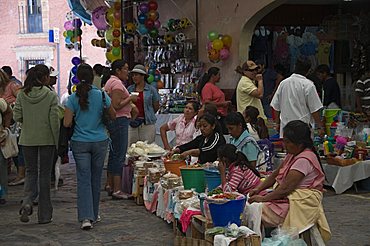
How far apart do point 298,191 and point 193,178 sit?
5.30ft

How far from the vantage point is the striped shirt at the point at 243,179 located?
6312 mm

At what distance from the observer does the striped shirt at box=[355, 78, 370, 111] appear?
1212cm

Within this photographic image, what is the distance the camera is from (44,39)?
33625mm

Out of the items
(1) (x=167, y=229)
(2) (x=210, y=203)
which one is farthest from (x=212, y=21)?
(2) (x=210, y=203)

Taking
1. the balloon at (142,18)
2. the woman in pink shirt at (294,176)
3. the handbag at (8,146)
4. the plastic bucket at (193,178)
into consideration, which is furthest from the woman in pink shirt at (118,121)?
the balloon at (142,18)

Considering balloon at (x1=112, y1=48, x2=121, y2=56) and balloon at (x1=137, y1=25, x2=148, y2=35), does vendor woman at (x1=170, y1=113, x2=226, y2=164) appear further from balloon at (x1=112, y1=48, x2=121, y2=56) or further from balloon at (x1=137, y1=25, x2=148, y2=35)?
balloon at (x1=112, y1=48, x2=121, y2=56)

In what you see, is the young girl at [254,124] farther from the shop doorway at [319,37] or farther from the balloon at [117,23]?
the balloon at [117,23]

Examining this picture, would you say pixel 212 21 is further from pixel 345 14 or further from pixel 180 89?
pixel 345 14

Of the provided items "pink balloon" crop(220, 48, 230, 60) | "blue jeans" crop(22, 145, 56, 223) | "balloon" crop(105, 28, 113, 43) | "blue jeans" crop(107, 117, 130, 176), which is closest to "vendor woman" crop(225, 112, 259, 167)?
"blue jeans" crop(22, 145, 56, 223)

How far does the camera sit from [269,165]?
842 cm

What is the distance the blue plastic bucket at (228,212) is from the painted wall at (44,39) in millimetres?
27130

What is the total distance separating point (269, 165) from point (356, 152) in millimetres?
1840

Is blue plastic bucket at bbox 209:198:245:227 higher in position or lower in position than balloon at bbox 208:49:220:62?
lower

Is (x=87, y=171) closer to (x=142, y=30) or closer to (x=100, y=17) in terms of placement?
(x=142, y=30)
